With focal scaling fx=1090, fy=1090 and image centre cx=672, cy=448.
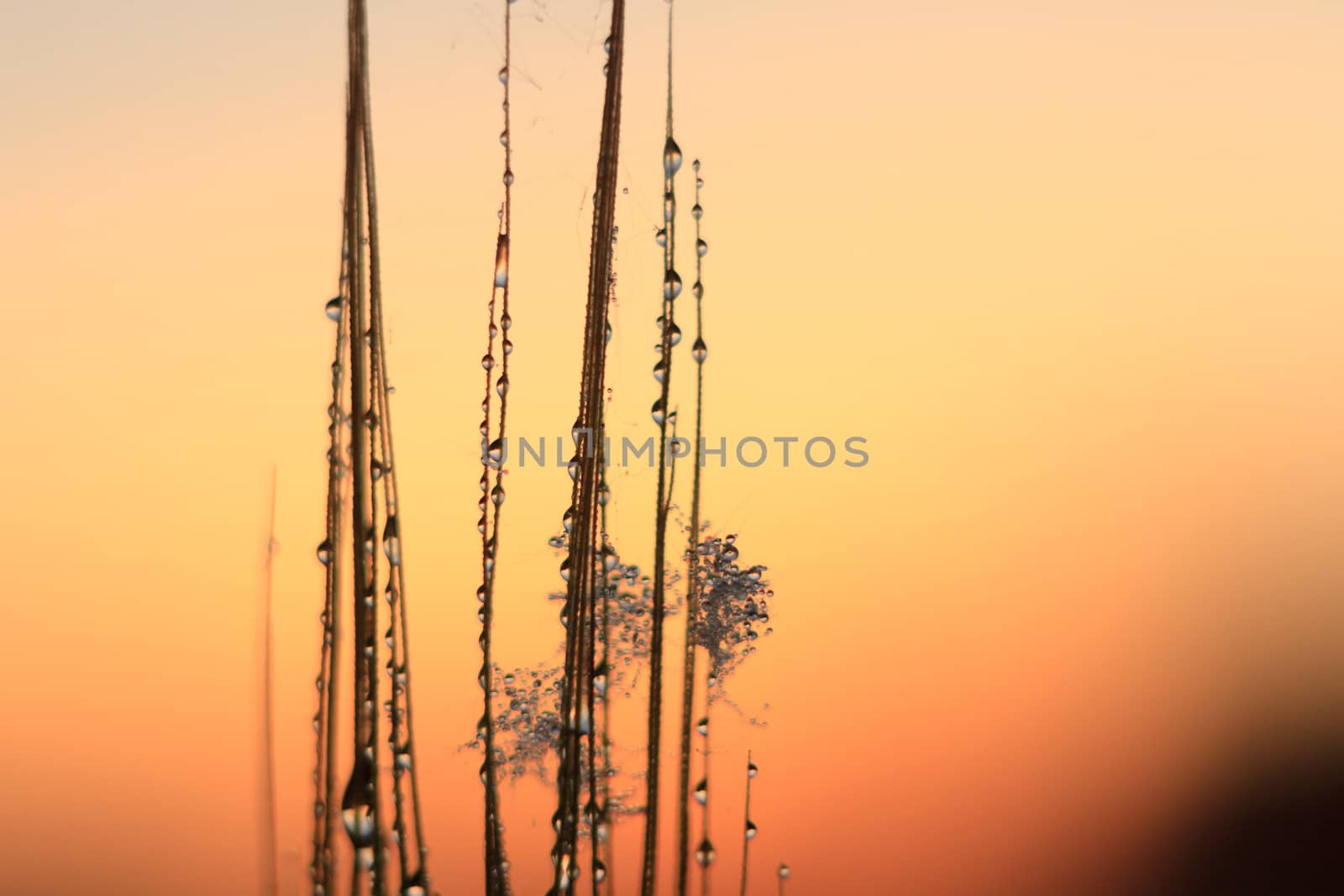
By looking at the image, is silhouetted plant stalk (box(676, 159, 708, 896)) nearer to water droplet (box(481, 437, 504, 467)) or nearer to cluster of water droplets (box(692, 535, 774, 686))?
water droplet (box(481, 437, 504, 467))

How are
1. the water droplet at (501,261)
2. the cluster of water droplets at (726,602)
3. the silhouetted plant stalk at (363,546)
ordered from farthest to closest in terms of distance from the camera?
the cluster of water droplets at (726,602), the water droplet at (501,261), the silhouetted plant stalk at (363,546)

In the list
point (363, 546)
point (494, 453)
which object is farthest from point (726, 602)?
point (363, 546)

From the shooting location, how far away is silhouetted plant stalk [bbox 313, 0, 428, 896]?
427 mm

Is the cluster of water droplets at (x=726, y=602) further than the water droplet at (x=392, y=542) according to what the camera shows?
Yes

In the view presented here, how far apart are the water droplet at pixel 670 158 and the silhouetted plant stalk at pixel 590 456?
92 millimetres

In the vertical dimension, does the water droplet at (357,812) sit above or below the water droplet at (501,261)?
below

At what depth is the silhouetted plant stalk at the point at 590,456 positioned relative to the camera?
1.62 feet

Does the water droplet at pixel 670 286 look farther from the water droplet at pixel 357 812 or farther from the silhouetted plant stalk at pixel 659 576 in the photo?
the water droplet at pixel 357 812

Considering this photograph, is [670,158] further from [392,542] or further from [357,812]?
[357,812]

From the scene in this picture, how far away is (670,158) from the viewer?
0.63m

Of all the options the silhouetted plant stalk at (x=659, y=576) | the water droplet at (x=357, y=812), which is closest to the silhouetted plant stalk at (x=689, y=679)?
the silhouetted plant stalk at (x=659, y=576)

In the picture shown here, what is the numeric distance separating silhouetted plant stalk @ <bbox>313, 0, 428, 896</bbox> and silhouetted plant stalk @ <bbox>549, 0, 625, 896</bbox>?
0.25ft

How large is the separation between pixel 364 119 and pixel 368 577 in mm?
193

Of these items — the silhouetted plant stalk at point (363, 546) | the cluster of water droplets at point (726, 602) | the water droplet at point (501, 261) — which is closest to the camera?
the silhouetted plant stalk at point (363, 546)
